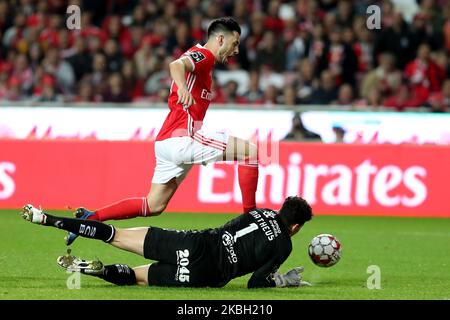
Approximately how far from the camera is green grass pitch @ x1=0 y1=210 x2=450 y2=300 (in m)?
8.13

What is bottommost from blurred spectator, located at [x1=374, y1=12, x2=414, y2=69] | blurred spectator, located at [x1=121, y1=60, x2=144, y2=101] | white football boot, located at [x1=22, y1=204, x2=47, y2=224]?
white football boot, located at [x1=22, y1=204, x2=47, y2=224]

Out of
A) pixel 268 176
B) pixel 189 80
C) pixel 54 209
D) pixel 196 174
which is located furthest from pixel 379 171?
pixel 189 80

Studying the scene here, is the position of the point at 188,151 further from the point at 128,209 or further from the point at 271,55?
the point at 271,55

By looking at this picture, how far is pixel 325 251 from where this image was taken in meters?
9.01

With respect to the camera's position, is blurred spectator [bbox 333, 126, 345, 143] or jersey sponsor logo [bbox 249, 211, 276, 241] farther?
blurred spectator [bbox 333, 126, 345, 143]

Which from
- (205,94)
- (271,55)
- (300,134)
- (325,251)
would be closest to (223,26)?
(205,94)

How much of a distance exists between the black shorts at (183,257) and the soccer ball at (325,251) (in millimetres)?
1072

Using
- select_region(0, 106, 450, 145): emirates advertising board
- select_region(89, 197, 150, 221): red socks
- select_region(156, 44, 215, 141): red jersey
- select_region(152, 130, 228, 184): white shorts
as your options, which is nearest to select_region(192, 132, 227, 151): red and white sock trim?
select_region(152, 130, 228, 184): white shorts

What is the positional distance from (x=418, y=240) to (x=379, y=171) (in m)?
2.33

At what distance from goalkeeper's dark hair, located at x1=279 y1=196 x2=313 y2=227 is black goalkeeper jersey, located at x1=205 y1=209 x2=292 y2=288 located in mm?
82

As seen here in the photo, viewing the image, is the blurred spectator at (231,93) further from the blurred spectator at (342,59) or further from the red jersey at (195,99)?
the red jersey at (195,99)

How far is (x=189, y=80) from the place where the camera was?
9391 mm

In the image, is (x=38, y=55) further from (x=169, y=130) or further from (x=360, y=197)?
(x=169, y=130)

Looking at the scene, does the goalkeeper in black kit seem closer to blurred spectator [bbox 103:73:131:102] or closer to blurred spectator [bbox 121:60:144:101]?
blurred spectator [bbox 103:73:131:102]
